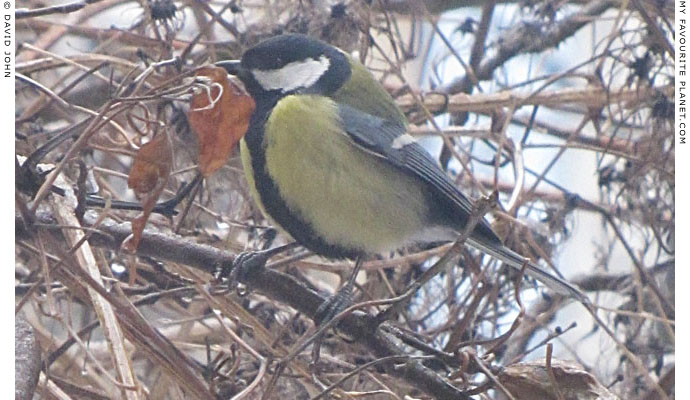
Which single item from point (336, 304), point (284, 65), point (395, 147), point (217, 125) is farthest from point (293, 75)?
point (217, 125)

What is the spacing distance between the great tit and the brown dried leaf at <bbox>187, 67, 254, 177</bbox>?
1.30ft

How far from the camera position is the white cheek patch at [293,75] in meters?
1.39

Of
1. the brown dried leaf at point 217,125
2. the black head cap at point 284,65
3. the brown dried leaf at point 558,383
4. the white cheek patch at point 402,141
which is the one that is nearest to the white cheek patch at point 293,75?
the black head cap at point 284,65

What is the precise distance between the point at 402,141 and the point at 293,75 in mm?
212

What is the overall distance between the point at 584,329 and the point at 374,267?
1777 millimetres

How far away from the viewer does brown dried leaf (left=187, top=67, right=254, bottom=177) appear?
85 cm

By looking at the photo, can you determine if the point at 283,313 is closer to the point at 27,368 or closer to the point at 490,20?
the point at 27,368

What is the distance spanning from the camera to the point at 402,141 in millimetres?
1427

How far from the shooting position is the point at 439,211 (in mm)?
1427

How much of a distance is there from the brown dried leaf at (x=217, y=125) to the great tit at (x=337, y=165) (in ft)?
1.30

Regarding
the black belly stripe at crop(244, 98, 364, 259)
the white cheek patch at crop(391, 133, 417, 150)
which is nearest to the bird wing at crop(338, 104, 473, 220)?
the white cheek patch at crop(391, 133, 417, 150)

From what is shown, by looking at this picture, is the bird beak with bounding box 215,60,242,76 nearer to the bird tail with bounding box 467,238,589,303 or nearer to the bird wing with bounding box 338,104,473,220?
the bird wing with bounding box 338,104,473,220

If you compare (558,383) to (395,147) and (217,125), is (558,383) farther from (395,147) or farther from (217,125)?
(395,147)

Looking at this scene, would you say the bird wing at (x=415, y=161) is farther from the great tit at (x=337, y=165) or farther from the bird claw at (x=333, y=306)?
the bird claw at (x=333, y=306)
